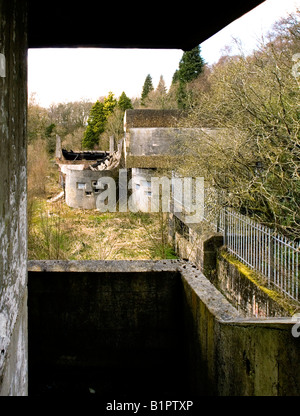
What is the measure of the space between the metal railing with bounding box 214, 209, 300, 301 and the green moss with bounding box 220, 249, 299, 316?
83 mm

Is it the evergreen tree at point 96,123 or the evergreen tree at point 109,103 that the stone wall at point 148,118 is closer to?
the evergreen tree at point 96,123

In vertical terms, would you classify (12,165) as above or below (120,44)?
below

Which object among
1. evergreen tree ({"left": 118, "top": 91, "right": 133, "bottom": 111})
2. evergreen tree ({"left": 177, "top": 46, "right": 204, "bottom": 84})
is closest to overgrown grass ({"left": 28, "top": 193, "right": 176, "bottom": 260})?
evergreen tree ({"left": 177, "top": 46, "right": 204, "bottom": 84})

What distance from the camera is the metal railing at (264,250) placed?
242 inches

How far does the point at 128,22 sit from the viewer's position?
312 centimetres

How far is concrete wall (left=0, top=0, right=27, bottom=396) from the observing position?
177cm

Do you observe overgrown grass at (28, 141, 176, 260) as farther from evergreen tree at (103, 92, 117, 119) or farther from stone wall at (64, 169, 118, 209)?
evergreen tree at (103, 92, 117, 119)

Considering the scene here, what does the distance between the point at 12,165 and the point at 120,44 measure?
2146 mm

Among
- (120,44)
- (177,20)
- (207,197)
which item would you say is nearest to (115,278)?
(120,44)

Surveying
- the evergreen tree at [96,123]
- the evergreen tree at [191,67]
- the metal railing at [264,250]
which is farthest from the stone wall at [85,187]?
the evergreen tree at [96,123]

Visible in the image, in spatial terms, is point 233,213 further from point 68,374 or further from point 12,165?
point 12,165
